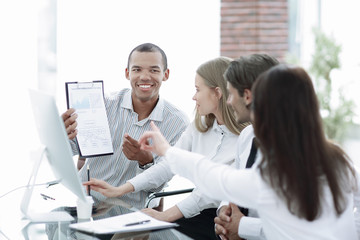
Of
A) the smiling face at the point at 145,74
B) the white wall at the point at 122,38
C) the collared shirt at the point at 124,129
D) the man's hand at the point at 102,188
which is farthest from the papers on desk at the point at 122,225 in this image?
the white wall at the point at 122,38

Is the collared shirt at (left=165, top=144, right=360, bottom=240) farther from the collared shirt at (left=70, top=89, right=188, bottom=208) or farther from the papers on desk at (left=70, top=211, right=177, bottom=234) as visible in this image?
the collared shirt at (left=70, top=89, right=188, bottom=208)

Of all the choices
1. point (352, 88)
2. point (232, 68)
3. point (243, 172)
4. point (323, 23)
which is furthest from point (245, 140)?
point (323, 23)

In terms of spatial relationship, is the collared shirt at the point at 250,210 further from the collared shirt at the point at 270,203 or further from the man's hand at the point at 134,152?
the man's hand at the point at 134,152

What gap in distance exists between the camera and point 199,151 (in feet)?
7.72

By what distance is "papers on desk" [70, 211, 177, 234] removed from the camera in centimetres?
155

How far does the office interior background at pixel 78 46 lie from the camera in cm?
423

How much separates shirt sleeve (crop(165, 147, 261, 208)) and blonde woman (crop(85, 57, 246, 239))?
0.60 m

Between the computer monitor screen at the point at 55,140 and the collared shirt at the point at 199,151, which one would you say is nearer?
the computer monitor screen at the point at 55,140

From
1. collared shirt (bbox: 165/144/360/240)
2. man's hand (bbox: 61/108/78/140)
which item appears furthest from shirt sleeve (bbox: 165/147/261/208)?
man's hand (bbox: 61/108/78/140)

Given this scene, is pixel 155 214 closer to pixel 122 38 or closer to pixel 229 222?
pixel 229 222

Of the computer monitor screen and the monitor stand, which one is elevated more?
the computer monitor screen

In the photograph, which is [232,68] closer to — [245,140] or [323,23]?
[245,140]

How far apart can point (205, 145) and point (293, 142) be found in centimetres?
105

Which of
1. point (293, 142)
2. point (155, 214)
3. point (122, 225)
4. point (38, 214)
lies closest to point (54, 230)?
point (38, 214)
